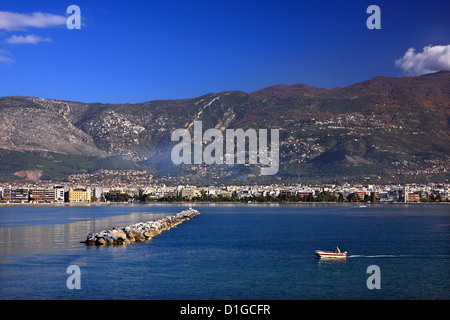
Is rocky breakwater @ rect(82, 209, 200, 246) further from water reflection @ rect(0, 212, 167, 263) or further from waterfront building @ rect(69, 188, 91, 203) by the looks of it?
waterfront building @ rect(69, 188, 91, 203)

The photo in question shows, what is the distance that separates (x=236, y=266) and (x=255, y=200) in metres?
153

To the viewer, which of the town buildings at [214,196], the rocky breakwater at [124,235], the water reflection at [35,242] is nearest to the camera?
the water reflection at [35,242]

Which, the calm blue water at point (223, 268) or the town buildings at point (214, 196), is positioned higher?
the town buildings at point (214, 196)

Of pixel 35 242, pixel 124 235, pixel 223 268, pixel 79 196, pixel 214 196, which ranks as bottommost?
pixel 223 268

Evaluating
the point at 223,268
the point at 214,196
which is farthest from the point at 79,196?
the point at 223,268

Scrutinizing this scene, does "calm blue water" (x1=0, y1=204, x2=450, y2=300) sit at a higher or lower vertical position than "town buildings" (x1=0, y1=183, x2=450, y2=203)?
lower

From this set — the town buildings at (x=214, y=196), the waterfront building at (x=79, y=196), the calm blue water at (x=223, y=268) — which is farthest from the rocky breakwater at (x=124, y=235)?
the waterfront building at (x=79, y=196)

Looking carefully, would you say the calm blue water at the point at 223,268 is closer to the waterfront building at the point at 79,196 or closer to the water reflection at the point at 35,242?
the water reflection at the point at 35,242

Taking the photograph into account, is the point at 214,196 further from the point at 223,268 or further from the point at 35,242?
the point at 223,268

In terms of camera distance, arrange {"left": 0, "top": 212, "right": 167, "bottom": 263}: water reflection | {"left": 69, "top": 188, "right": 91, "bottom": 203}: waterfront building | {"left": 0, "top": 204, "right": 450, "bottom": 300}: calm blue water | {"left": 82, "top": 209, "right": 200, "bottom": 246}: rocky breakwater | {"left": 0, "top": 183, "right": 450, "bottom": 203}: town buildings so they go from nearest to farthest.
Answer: {"left": 0, "top": 204, "right": 450, "bottom": 300}: calm blue water, {"left": 0, "top": 212, "right": 167, "bottom": 263}: water reflection, {"left": 82, "top": 209, "right": 200, "bottom": 246}: rocky breakwater, {"left": 0, "top": 183, "right": 450, "bottom": 203}: town buildings, {"left": 69, "top": 188, "right": 91, "bottom": 203}: waterfront building

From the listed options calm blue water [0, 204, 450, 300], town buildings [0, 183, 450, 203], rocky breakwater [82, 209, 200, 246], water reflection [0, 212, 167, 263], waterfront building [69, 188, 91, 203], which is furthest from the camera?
waterfront building [69, 188, 91, 203]

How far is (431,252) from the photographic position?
38938 mm

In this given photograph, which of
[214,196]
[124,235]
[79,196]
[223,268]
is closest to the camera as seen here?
[223,268]

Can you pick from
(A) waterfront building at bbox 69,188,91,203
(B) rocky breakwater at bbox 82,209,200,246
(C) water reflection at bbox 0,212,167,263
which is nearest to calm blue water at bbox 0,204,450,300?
(C) water reflection at bbox 0,212,167,263
